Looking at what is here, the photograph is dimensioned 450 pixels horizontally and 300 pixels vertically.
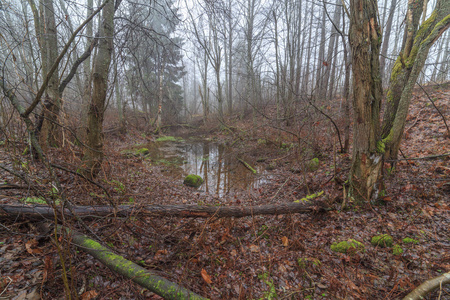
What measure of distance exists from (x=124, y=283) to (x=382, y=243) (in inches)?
149

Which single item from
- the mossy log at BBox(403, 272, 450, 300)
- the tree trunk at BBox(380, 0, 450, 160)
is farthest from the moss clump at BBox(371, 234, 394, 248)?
the tree trunk at BBox(380, 0, 450, 160)

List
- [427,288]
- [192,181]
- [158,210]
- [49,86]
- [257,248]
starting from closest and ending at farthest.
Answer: [427,288]
[158,210]
[257,248]
[49,86]
[192,181]

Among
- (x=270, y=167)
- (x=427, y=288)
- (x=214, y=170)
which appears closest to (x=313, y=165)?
(x=270, y=167)

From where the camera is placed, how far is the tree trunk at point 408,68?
3.86 metres

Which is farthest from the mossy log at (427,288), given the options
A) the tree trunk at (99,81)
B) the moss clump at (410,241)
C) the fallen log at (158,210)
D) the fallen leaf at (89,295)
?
the tree trunk at (99,81)

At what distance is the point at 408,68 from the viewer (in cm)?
430

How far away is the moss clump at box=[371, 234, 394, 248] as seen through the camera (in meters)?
2.98

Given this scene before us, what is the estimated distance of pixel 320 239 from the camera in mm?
3326

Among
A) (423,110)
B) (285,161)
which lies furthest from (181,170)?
(423,110)

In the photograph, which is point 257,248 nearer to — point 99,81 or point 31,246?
point 31,246

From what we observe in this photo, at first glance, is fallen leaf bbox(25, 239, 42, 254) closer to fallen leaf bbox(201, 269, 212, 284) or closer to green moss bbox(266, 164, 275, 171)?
fallen leaf bbox(201, 269, 212, 284)

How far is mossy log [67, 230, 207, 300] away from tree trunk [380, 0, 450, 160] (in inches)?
170

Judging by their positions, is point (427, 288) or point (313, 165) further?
point (313, 165)

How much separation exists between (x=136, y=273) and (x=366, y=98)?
4561mm
